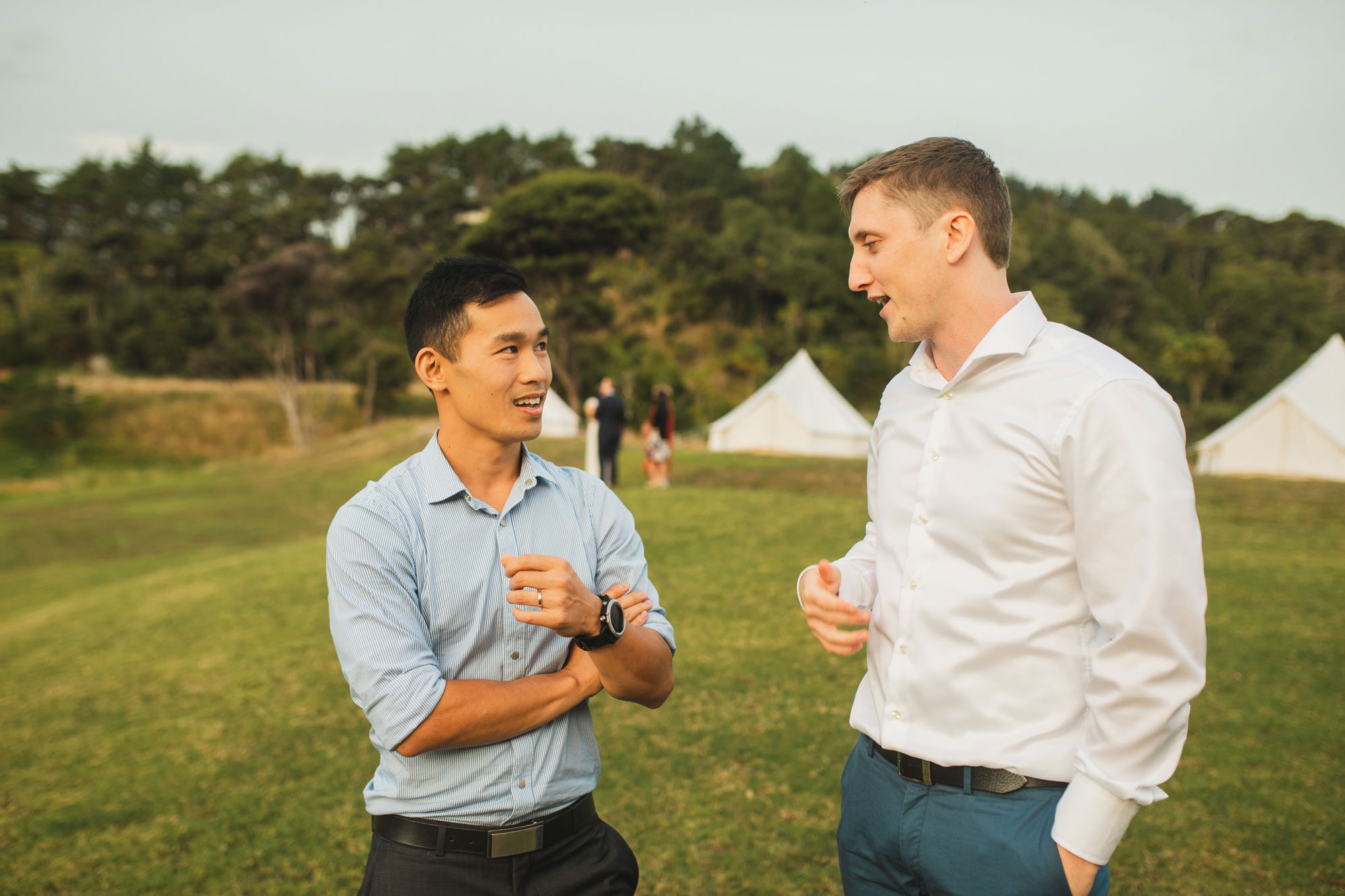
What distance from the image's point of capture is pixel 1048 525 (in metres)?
1.66

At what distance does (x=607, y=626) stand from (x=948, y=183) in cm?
118

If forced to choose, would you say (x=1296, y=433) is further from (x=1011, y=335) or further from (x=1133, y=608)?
(x=1133, y=608)

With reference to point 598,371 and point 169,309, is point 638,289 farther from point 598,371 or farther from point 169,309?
point 169,309

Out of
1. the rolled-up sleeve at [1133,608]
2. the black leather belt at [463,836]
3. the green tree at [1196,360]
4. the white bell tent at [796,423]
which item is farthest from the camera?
the green tree at [1196,360]

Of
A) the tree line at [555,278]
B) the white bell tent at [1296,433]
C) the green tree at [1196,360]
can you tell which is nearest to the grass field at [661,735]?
the white bell tent at [1296,433]

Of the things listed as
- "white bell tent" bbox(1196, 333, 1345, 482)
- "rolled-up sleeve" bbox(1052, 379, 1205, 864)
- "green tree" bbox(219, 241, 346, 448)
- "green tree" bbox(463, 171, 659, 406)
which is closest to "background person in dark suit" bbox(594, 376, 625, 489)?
"rolled-up sleeve" bbox(1052, 379, 1205, 864)

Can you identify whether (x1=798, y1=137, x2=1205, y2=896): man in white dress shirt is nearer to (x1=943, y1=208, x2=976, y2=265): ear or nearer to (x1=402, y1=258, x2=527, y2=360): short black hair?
(x1=943, y1=208, x2=976, y2=265): ear

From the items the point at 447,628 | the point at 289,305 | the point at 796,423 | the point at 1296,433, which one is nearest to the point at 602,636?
the point at 447,628

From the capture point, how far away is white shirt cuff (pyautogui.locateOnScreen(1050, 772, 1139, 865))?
4.91 feet

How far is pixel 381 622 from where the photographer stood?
1.76 metres

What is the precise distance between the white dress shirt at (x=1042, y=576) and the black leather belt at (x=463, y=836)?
79cm

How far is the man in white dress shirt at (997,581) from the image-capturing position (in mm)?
1500

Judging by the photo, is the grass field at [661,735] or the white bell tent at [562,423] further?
the white bell tent at [562,423]

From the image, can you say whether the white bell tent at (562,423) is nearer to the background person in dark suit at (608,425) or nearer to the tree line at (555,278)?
the tree line at (555,278)
